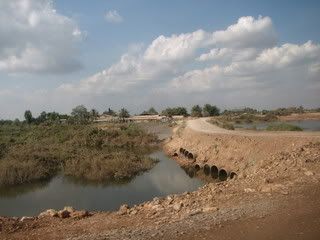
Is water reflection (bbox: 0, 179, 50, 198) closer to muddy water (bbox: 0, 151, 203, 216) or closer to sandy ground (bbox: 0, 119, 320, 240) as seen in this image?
muddy water (bbox: 0, 151, 203, 216)

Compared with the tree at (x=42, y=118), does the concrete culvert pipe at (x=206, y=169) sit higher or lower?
lower

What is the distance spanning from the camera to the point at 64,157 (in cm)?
3381

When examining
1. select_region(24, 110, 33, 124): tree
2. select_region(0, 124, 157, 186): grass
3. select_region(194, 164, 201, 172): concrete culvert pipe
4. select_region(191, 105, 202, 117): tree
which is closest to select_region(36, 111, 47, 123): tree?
select_region(24, 110, 33, 124): tree

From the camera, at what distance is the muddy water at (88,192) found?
830 inches

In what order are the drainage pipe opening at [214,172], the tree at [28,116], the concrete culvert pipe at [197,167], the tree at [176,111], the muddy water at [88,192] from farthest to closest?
the tree at [176,111] < the tree at [28,116] < the concrete culvert pipe at [197,167] < the drainage pipe opening at [214,172] < the muddy water at [88,192]

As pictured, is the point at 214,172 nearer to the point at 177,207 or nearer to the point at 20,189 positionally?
the point at 20,189

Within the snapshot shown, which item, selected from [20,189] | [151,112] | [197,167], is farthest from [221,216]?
[151,112]

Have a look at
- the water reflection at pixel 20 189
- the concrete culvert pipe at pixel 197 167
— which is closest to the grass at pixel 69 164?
the water reflection at pixel 20 189

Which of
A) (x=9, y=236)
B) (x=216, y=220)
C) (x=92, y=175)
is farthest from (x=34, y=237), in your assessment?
(x=92, y=175)

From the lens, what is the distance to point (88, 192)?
24.5 metres

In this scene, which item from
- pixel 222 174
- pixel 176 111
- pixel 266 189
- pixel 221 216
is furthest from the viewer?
pixel 176 111

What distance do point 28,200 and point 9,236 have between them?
39.8 feet

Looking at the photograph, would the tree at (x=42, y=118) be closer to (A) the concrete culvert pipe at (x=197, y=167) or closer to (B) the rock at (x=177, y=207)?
(A) the concrete culvert pipe at (x=197, y=167)

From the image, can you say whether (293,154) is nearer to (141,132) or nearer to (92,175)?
(92,175)
